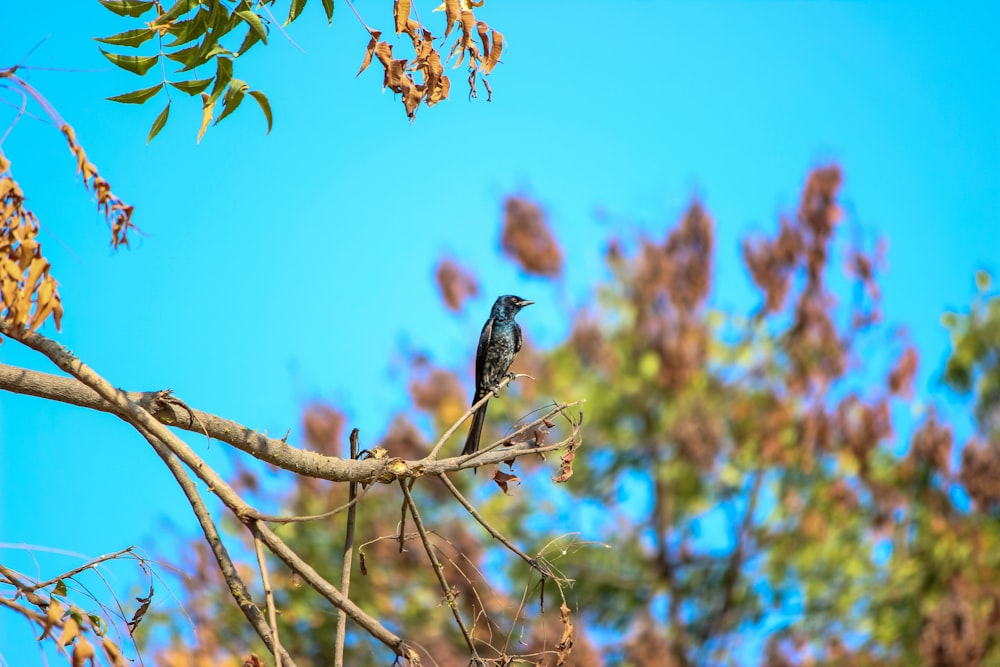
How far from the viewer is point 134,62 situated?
2816 mm

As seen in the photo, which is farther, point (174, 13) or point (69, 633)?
point (174, 13)

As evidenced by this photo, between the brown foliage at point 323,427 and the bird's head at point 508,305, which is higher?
the brown foliage at point 323,427

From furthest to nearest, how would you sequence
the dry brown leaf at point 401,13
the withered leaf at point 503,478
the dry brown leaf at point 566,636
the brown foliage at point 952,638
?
the brown foliage at point 952,638 → the withered leaf at point 503,478 → the dry brown leaf at point 566,636 → the dry brown leaf at point 401,13

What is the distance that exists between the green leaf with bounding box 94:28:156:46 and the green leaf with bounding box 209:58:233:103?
19 cm

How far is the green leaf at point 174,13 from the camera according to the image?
8.98 ft

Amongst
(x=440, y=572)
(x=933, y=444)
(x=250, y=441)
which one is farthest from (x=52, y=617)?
(x=933, y=444)

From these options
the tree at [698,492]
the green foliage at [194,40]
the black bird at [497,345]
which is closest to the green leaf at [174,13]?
the green foliage at [194,40]

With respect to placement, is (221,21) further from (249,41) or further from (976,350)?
(976,350)

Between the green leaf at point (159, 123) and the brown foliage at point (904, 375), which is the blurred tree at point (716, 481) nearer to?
the brown foliage at point (904, 375)

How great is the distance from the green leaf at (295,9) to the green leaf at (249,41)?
0.10m

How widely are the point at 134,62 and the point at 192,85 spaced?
166mm

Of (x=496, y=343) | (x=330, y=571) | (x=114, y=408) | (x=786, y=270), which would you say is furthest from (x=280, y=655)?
(x=786, y=270)

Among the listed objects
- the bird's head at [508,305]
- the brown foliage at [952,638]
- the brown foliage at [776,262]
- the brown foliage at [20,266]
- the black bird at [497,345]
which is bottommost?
the brown foliage at [20,266]

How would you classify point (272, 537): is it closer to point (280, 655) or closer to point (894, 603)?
point (280, 655)
